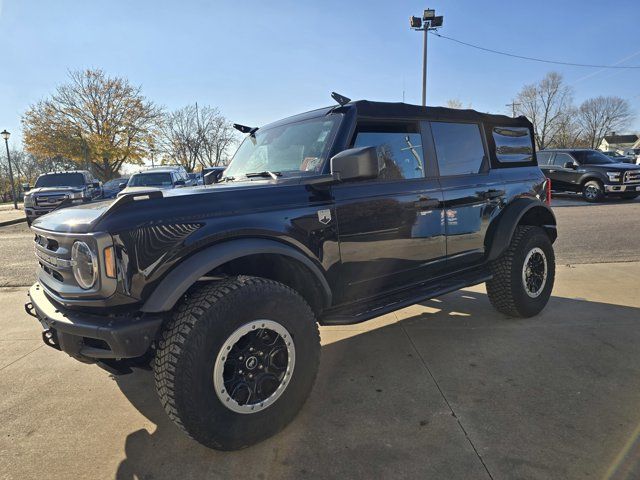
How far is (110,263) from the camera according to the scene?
1.98 meters

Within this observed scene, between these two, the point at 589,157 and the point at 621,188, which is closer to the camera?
the point at 621,188

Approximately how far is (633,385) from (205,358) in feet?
9.23

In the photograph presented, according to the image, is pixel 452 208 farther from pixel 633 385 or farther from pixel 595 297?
pixel 595 297

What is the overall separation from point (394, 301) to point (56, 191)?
46.6 ft

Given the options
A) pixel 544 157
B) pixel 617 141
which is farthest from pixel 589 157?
pixel 617 141

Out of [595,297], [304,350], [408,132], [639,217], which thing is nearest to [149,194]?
[304,350]

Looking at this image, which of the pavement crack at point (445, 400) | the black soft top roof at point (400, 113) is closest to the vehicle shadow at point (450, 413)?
the pavement crack at point (445, 400)

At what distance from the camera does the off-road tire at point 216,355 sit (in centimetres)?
202

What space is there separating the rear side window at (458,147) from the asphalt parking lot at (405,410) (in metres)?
1.51

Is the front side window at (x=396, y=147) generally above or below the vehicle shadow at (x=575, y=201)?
above

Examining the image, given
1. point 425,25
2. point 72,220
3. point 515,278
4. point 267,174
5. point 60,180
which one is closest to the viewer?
point 72,220

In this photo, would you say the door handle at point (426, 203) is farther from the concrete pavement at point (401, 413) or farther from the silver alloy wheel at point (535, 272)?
the silver alloy wheel at point (535, 272)

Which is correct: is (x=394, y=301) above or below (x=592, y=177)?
below

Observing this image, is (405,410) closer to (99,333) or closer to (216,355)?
(216,355)
